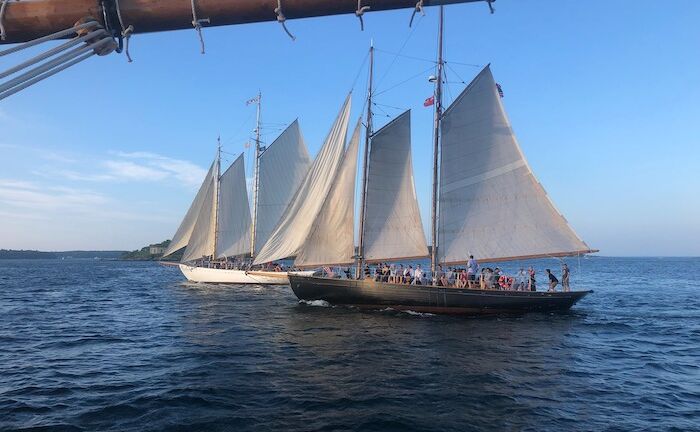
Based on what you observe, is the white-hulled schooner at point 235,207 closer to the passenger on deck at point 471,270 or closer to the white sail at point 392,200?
the white sail at point 392,200

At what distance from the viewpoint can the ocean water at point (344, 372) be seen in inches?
435

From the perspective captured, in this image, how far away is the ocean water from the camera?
11.0 m

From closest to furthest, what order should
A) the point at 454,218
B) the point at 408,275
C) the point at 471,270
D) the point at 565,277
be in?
the point at 471,270
the point at 408,275
the point at 454,218
the point at 565,277

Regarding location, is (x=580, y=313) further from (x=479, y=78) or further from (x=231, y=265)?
(x=231, y=265)

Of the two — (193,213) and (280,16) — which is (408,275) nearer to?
(280,16)

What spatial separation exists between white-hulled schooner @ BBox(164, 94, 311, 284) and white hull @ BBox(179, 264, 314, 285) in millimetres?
138

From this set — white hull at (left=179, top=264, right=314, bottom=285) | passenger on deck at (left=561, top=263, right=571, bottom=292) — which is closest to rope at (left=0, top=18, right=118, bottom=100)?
passenger on deck at (left=561, top=263, right=571, bottom=292)

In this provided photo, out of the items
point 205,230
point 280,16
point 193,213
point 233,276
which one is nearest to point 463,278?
point 280,16

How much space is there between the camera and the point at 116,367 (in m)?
15.5

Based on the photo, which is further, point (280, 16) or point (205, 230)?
point (205, 230)

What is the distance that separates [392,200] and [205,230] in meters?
30.6

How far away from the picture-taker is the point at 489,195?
95.3 feet

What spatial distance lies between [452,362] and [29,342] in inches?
692

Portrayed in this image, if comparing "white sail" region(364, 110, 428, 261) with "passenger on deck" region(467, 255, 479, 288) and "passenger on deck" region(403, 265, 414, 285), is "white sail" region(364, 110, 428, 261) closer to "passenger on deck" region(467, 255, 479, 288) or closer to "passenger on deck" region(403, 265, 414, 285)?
"passenger on deck" region(403, 265, 414, 285)
